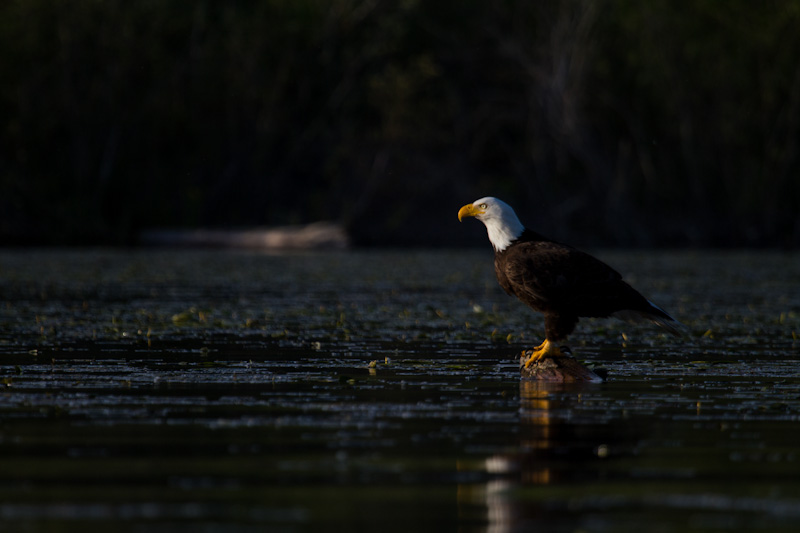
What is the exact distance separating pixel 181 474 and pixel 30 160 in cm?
3305

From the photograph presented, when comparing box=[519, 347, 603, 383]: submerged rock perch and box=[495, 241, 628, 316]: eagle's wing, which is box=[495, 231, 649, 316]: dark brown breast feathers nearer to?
box=[495, 241, 628, 316]: eagle's wing

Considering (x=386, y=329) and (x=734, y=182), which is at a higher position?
(x=734, y=182)

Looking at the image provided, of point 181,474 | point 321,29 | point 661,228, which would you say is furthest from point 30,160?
point 181,474

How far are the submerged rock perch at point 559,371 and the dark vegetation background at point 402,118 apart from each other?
88.1 ft

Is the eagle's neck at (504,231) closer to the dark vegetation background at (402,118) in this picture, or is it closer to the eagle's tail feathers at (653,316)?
the eagle's tail feathers at (653,316)

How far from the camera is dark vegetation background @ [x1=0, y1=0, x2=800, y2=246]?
35875mm

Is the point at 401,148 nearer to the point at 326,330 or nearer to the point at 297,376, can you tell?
the point at 326,330

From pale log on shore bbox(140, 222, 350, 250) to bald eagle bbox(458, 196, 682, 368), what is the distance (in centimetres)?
2638

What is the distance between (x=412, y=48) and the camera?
44.0 metres

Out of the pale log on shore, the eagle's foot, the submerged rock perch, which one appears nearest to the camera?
the submerged rock perch

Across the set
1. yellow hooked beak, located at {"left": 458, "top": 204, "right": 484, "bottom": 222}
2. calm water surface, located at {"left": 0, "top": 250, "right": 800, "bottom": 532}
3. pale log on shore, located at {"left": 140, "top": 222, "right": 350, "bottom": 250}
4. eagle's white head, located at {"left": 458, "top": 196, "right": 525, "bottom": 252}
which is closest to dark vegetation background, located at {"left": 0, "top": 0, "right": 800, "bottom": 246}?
pale log on shore, located at {"left": 140, "top": 222, "right": 350, "bottom": 250}

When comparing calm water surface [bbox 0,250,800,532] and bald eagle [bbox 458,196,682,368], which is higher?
bald eagle [bbox 458,196,682,368]

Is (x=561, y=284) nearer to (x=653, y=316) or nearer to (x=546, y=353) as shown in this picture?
(x=546, y=353)

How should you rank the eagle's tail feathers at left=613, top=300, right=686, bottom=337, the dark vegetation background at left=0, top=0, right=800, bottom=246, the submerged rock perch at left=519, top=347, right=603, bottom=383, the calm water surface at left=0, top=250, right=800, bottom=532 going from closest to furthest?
the calm water surface at left=0, top=250, right=800, bottom=532 < the submerged rock perch at left=519, top=347, right=603, bottom=383 < the eagle's tail feathers at left=613, top=300, right=686, bottom=337 < the dark vegetation background at left=0, top=0, right=800, bottom=246
